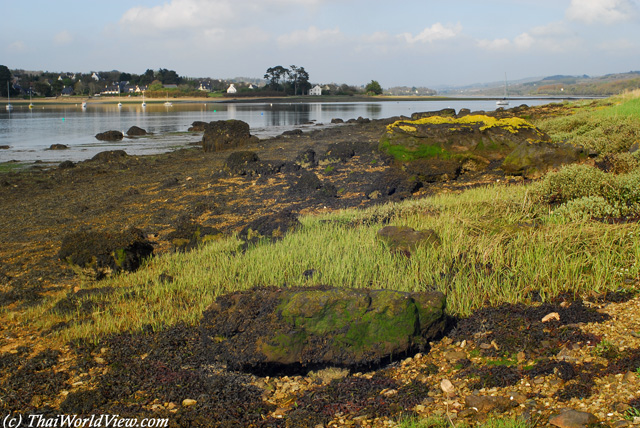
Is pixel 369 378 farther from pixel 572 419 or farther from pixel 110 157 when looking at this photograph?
pixel 110 157

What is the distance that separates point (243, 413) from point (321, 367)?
794mm

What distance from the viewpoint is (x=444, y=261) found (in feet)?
18.1

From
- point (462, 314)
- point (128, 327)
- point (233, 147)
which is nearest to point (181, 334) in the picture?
point (128, 327)

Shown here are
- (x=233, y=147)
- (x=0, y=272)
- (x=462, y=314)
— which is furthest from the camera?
(x=233, y=147)

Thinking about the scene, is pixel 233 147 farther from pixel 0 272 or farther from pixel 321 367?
pixel 321 367

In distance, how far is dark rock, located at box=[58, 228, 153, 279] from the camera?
22.7ft

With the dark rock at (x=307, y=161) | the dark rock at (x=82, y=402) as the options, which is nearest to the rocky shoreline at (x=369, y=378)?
the dark rock at (x=82, y=402)

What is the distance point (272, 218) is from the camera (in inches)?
327

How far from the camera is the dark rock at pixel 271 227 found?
25.4 feet

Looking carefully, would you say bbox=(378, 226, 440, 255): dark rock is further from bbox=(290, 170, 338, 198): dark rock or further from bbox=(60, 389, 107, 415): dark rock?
bbox=(290, 170, 338, 198): dark rock

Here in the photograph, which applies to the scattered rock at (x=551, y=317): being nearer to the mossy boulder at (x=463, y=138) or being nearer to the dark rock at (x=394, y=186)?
the dark rock at (x=394, y=186)

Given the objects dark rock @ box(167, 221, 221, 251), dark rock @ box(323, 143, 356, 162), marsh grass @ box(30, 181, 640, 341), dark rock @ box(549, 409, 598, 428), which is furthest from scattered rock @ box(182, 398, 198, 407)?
dark rock @ box(323, 143, 356, 162)

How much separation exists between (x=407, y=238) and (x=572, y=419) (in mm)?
3363

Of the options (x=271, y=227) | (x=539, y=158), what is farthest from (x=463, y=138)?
(x=271, y=227)
